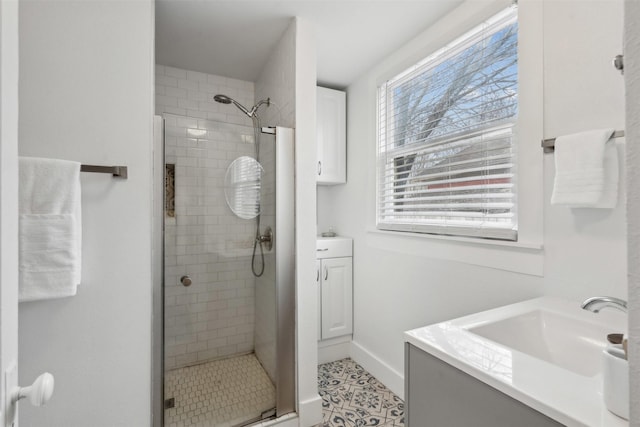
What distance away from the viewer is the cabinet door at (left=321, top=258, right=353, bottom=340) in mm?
2523

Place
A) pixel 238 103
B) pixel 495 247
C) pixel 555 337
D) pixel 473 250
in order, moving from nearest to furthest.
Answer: pixel 555 337
pixel 495 247
pixel 473 250
pixel 238 103

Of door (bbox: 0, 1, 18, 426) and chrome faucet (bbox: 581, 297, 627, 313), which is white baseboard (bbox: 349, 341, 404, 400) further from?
door (bbox: 0, 1, 18, 426)

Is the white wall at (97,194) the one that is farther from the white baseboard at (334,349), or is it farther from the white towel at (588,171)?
the white towel at (588,171)

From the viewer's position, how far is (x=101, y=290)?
4.47 feet

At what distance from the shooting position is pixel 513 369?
2.41 feet

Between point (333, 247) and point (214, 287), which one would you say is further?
point (333, 247)

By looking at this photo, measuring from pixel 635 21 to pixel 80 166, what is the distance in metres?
1.58

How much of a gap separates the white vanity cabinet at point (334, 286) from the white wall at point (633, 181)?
2197mm

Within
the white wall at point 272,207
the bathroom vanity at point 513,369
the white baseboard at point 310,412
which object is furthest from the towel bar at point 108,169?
the white baseboard at point 310,412

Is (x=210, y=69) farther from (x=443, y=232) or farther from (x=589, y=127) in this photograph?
(x=589, y=127)

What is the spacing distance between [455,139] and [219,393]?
2050mm

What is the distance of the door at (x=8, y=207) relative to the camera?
0.46m

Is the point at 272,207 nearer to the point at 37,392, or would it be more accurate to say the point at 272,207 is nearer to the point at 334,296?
the point at 334,296

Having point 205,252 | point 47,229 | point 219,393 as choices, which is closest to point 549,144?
point 205,252
